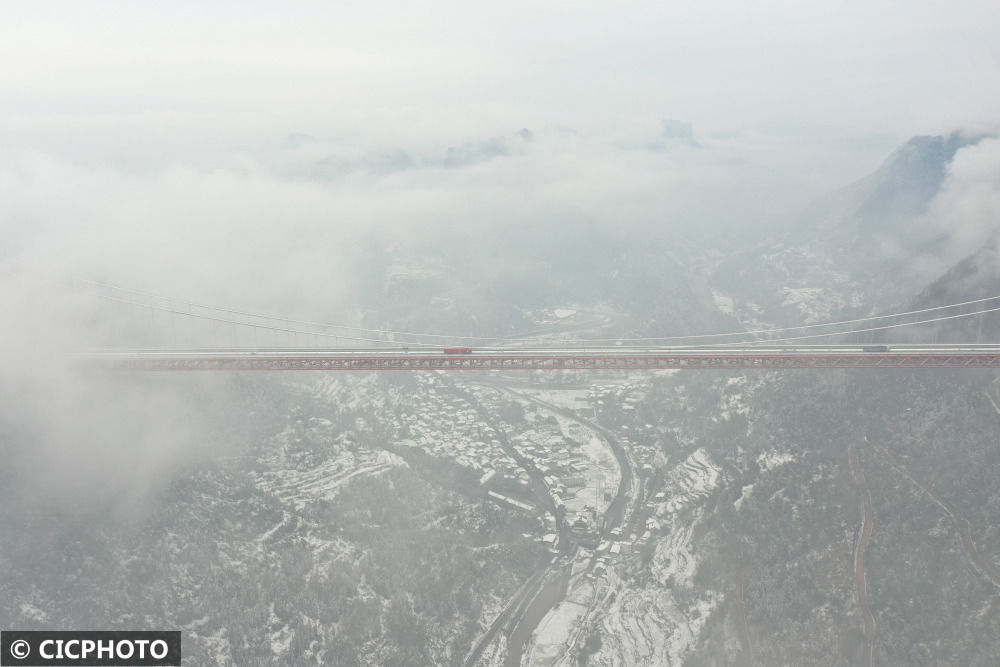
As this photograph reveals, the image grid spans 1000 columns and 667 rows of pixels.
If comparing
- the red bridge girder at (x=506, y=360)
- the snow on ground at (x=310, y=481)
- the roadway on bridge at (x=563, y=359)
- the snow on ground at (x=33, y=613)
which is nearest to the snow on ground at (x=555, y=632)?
the red bridge girder at (x=506, y=360)

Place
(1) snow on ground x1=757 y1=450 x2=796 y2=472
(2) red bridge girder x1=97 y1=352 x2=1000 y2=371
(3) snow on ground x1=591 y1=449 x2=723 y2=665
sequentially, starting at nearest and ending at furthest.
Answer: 1. (3) snow on ground x1=591 y1=449 x2=723 y2=665
2. (2) red bridge girder x1=97 y1=352 x2=1000 y2=371
3. (1) snow on ground x1=757 y1=450 x2=796 y2=472

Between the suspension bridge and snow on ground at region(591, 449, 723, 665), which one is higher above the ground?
the suspension bridge

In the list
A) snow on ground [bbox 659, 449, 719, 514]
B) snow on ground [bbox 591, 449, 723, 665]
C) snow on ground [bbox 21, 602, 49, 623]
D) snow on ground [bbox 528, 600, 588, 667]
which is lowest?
snow on ground [bbox 528, 600, 588, 667]

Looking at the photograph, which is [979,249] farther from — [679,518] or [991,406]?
[679,518]

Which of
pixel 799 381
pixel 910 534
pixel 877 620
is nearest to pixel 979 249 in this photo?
pixel 799 381
